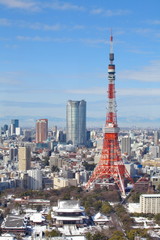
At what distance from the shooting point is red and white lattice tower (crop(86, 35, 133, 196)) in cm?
1705

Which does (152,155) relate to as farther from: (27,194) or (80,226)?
(80,226)

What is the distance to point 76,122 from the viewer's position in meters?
44.5

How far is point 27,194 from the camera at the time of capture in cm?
1579

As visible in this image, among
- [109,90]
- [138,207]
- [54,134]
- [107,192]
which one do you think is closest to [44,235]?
[138,207]

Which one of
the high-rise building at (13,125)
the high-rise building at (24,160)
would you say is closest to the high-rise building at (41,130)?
the high-rise building at (13,125)

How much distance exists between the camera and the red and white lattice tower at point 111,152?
1705 cm

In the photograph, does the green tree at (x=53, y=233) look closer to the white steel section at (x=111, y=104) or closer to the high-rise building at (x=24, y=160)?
the white steel section at (x=111, y=104)

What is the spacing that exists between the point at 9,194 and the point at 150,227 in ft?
20.0

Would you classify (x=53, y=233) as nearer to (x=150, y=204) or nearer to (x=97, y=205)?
(x=97, y=205)

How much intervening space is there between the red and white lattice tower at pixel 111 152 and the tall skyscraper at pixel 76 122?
25.4 m

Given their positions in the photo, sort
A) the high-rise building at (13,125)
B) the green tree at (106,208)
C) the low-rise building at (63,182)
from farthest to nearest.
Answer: the high-rise building at (13,125) → the low-rise building at (63,182) → the green tree at (106,208)

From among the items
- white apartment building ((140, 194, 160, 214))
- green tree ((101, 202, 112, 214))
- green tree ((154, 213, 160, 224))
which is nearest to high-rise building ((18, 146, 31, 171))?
green tree ((101, 202, 112, 214))

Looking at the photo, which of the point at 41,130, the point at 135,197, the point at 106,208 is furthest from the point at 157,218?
the point at 41,130

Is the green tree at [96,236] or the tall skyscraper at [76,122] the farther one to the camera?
the tall skyscraper at [76,122]
